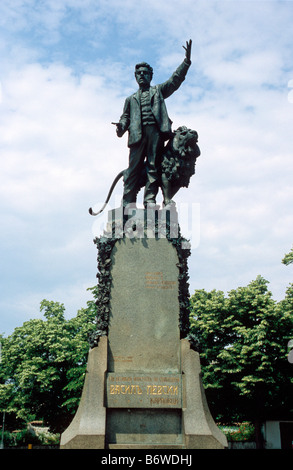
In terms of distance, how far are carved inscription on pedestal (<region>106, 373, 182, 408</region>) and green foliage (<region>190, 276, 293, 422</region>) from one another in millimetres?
21695

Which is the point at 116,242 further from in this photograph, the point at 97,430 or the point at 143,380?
the point at 97,430

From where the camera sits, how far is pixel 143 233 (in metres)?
10.7

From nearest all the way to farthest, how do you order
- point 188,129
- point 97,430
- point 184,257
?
point 97,430 → point 184,257 → point 188,129

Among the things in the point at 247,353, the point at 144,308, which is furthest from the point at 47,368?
the point at 144,308

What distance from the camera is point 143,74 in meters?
12.1

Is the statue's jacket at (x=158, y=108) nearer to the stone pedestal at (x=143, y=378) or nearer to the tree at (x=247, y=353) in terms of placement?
the stone pedestal at (x=143, y=378)

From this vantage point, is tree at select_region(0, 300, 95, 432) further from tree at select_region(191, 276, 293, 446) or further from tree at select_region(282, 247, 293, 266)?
tree at select_region(282, 247, 293, 266)

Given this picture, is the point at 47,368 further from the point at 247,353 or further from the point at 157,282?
the point at 157,282

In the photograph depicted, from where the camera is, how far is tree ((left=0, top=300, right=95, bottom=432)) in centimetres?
3431

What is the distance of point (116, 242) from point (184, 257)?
62.0 inches

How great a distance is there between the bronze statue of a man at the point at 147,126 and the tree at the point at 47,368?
23124mm

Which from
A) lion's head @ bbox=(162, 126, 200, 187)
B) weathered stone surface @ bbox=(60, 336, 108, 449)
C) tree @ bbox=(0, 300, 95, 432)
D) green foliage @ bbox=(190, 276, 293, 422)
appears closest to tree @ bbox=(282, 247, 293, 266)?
green foliage @ bbox=(190, 276, 293, 422)

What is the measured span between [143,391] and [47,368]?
28.1 meters
